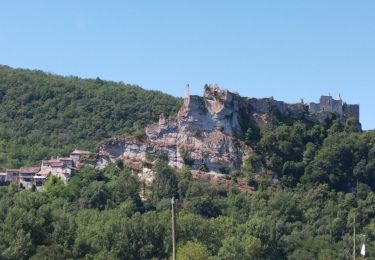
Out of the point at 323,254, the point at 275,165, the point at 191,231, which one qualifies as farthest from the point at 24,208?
the point at 275,165

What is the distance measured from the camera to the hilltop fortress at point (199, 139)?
107 meters

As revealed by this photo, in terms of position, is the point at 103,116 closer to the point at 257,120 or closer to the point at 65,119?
the point at 65,119

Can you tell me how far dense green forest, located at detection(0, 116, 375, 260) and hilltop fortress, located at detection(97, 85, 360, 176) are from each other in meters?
1.50

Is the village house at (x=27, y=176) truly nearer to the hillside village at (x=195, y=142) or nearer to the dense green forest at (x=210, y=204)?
Answer: the hillside village at (x=195, y=142)

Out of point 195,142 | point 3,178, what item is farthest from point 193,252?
point 3,178

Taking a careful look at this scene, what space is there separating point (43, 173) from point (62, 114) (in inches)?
1293

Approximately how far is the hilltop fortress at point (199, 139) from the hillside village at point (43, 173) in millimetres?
2718

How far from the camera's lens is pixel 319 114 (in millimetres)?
115312

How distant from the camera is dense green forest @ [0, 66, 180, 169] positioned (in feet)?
449

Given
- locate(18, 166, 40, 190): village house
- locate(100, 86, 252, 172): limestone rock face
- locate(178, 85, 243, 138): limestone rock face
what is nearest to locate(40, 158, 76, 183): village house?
locate(18, 166, 40, 190): village house

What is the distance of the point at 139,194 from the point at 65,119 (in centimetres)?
4211

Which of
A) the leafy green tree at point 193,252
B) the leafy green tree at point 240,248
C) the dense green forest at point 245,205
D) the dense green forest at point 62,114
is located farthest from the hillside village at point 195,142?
the leafy green tree at point 193,252

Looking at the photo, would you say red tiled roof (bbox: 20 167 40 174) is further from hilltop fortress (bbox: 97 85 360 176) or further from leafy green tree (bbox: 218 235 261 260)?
leafy green tree (bbox: 218 235 261 260)

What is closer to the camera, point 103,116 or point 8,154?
point 8,154
